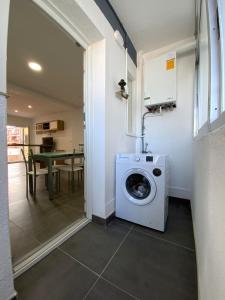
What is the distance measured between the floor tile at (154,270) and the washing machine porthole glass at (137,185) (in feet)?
1.50

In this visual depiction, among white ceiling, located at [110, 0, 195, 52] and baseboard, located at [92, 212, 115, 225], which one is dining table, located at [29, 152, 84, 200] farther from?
white ceiling, located at [110, 0, 195, 52]

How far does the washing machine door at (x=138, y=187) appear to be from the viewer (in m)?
1.40

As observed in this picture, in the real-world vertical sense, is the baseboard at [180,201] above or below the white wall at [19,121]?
below

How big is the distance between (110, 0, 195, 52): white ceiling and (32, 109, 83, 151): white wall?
152 inches

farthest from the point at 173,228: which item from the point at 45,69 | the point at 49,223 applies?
the point at 45,69

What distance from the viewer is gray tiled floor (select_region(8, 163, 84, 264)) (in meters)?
1.22

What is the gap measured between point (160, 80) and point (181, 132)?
90cm

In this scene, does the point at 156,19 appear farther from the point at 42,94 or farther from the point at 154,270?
the point at 42,94

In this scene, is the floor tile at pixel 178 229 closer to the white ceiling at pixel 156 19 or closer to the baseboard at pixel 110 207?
the baseboard at pixel 110 207

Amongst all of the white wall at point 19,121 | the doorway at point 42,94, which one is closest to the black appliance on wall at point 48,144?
the white wall at point 19,121

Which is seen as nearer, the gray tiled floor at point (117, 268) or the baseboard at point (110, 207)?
the gray tiled floor at point (117, 268)

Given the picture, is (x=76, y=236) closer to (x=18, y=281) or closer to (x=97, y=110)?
(x=18, y=281)

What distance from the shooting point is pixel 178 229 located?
145 cm

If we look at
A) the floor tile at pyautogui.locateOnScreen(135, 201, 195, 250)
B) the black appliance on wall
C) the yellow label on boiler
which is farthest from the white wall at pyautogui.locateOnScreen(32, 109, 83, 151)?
the floor tile at pyautogui.locateOnScreen(135, 201, 195, 250)
